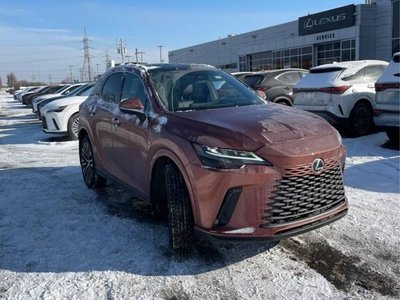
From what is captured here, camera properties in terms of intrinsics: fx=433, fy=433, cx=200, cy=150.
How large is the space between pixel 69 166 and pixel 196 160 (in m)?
5.45

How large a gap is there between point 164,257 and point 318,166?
1.63 metres

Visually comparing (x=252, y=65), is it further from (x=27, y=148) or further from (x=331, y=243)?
(x=331, y=243)

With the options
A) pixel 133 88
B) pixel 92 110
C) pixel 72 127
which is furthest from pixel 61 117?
pixel 133 88

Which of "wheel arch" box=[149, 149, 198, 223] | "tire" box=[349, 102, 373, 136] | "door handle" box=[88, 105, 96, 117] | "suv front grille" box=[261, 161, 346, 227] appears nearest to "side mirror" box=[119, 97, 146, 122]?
"wheel arch" box=[149, 149, 198, 223]

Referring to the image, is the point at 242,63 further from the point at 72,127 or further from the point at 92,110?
the point at 92,110

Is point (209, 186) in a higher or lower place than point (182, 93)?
lower

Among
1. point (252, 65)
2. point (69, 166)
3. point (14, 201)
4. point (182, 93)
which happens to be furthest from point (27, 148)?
point (252, 65)

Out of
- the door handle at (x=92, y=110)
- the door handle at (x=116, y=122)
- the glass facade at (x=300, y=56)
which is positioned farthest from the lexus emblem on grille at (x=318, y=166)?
the glass facade at (x=300, y=56)

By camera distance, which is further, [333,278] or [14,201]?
[14,201]

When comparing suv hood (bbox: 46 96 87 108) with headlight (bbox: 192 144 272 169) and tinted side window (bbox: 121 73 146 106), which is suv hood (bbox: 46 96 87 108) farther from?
headlight (bbox: 192 144 272 169)

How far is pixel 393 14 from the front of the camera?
32.3 m

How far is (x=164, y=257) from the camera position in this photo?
403 centimetres

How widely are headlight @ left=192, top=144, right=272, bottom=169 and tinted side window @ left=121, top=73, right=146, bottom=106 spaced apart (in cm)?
139

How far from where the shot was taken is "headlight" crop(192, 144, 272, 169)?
3.44 meters
